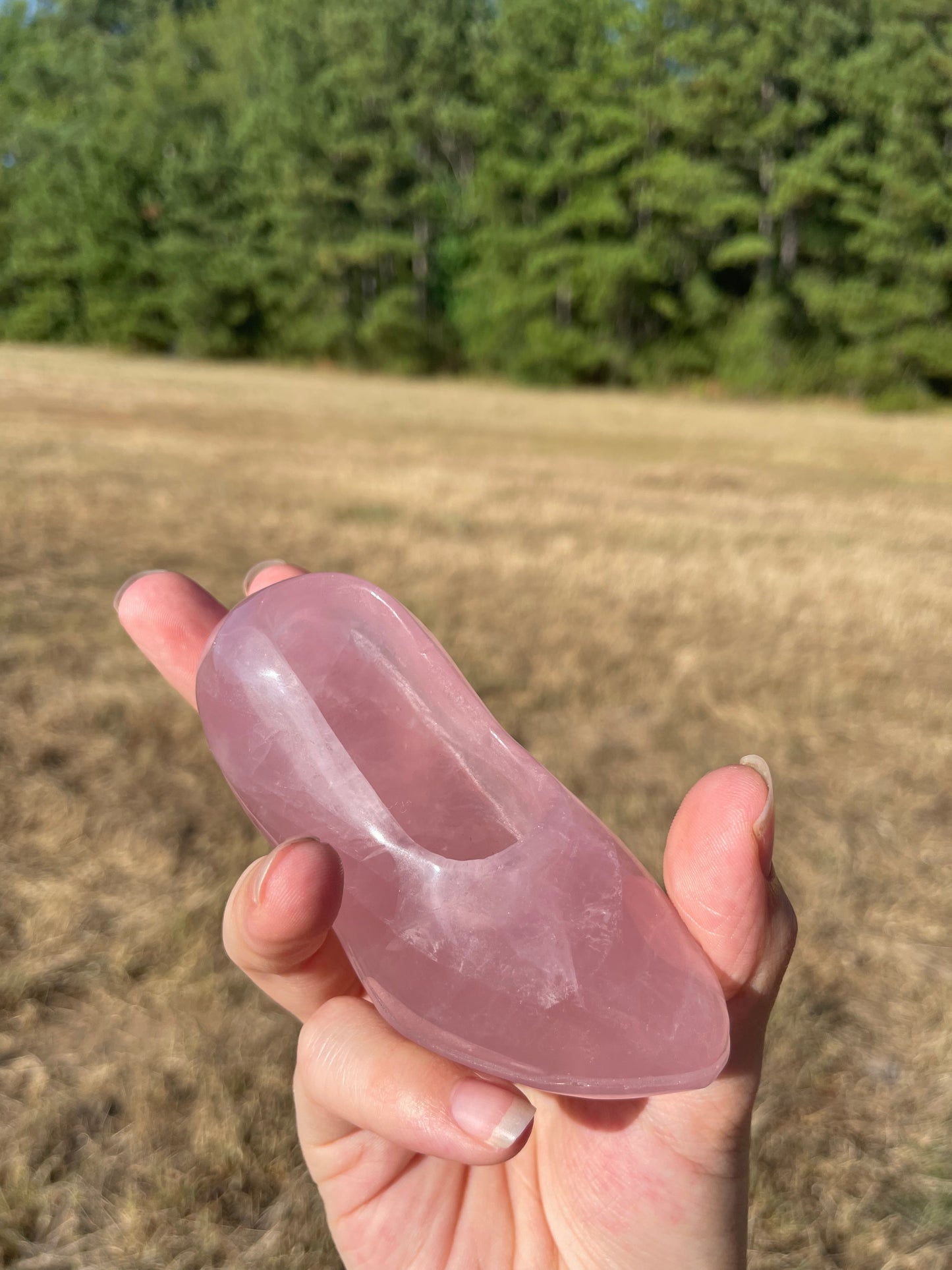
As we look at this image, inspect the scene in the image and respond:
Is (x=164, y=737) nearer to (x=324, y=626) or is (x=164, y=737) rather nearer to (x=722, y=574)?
(x=324, y=626)

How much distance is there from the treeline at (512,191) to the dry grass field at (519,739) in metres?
10.1

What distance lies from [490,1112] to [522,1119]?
25 mm

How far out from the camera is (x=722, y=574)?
3.96 meters

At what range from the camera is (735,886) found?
87 centimetres

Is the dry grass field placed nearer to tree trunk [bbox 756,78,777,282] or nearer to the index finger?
the index finger

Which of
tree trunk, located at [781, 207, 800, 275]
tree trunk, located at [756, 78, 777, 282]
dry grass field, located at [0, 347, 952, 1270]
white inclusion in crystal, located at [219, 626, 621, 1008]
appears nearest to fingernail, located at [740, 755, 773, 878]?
white inclusion in crystal, located at [219, 626, 621, 1008]

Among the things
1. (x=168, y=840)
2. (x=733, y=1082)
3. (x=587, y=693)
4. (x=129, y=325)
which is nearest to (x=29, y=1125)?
(x=168, y=840)

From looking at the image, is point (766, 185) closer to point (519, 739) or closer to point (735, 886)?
point (519, 739)

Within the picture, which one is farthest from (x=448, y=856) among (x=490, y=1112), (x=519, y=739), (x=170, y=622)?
(x=519, y=739)

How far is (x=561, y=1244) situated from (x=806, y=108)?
1586 centimetres

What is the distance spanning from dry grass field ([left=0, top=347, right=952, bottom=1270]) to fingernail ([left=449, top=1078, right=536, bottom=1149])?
684 millimetres

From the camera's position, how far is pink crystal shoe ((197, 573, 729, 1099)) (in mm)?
781

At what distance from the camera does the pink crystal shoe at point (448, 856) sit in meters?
0.78

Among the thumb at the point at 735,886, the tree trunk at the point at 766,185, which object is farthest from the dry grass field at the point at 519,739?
the tree trunk at the point at 766,185
